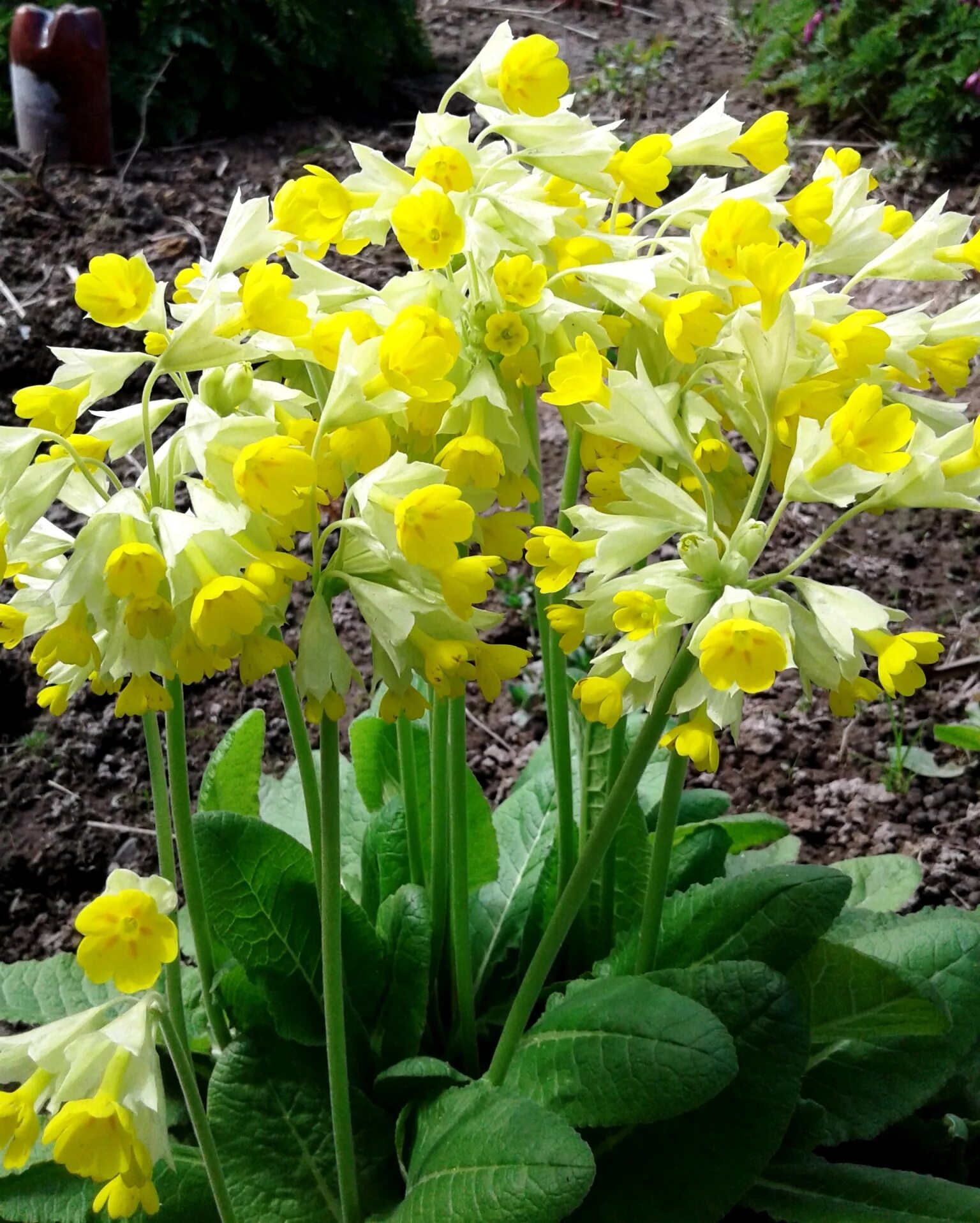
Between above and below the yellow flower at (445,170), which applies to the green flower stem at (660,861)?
below

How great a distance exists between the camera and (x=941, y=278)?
1.25 meters

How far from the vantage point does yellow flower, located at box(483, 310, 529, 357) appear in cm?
110

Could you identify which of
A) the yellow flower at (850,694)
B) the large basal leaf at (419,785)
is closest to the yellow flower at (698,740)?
the yellow flower at (850,694)

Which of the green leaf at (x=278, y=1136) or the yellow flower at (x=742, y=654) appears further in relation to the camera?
the green leaf at (x=278, y=1136)

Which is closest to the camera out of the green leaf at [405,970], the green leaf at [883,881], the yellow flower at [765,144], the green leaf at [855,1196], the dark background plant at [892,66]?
the yellow flower at [765,144]

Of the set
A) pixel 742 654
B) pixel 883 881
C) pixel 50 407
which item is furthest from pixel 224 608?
pixel 883 881

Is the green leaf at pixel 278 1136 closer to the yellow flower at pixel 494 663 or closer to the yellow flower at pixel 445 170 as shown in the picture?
the yellow flower at pixel 494 663

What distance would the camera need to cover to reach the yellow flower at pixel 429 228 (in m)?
1.05

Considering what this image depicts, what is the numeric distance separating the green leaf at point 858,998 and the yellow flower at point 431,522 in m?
0.84

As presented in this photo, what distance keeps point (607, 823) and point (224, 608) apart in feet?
1.36

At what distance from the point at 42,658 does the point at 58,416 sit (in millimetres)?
223

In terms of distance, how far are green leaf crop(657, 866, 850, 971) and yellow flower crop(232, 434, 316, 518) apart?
85cm

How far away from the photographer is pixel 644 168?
1193 millimetres

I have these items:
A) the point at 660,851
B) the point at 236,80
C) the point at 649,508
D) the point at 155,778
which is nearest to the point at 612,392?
the point at 649,508
